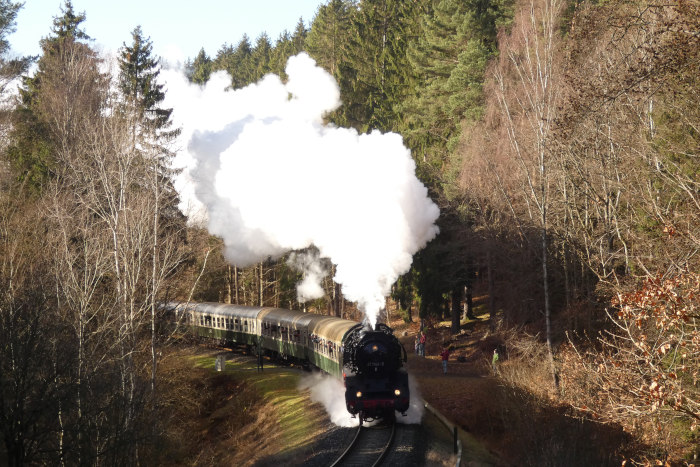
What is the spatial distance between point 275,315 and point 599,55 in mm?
17145

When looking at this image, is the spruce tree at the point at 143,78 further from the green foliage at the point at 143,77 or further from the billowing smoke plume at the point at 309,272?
the billowing smoke plume at the point at 309,272

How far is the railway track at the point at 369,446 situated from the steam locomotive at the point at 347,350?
0.37 metres

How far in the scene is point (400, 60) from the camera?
47.7 m

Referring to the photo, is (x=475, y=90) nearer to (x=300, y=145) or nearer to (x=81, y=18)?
(x=300, y=145)

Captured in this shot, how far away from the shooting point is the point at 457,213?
33.0 metres

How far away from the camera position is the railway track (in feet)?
48.6

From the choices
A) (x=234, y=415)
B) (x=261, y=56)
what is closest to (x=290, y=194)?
(x=234, y=415)

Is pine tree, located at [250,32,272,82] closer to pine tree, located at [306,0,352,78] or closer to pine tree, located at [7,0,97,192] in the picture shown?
pine tree, located at [306,0,352,78]

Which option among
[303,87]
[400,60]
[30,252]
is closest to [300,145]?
[30,252]

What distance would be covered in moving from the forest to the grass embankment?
1753mm

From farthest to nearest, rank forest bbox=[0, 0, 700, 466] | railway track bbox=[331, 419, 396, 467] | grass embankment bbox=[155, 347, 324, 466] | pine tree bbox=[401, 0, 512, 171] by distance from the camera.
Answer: pine tree bbox=[401, 0, 512, 171] < grass embankment bbox=[155, 347, 324, 466] < railway track bbox=[331, 419, 396, 467] < forest bbox=[0, 0, 700, 466]

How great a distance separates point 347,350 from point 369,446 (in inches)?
104

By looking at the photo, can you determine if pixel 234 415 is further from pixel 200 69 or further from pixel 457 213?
pixel 200 69

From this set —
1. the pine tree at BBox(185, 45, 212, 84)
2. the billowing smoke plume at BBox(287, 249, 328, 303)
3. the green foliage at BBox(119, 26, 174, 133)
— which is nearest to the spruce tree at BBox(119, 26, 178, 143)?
the green foliage at BBox(119, 26, 174, 133)
